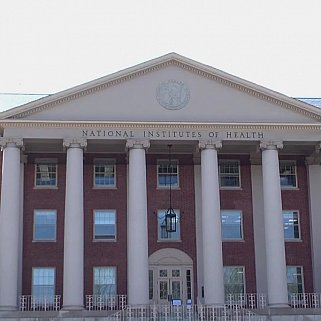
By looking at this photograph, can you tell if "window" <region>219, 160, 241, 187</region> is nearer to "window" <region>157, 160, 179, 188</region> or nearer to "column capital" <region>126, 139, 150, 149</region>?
"window" <region>157, 160, 179, 188</region>

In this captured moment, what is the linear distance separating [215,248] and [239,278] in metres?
5.53

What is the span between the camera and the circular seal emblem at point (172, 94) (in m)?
45.0

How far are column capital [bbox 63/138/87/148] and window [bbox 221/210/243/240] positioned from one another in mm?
10469

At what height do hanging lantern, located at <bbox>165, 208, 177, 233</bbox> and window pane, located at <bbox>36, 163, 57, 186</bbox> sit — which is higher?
window pane, located at <bbox>36, 163, 57, 186</bbox>

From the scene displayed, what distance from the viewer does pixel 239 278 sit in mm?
48000

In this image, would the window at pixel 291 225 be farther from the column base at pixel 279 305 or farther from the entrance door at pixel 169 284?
the entrance door at pixel 169 284

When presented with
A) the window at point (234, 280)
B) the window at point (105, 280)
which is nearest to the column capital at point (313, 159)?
the window at point (234, 280)

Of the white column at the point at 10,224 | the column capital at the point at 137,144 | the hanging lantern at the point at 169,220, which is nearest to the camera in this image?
the white column at the point at 10,224

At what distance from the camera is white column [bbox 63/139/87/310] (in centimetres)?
4200

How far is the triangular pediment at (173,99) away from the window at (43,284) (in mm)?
9524

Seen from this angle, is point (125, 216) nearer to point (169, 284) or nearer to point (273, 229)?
point (169, 284)

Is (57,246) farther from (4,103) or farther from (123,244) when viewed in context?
(4,103)

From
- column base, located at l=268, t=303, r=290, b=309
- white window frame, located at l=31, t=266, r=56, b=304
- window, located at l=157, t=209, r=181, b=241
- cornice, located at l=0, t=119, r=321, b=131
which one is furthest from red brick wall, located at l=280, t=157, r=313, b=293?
white window frame, located at l=31, t=266, r=56, b=304

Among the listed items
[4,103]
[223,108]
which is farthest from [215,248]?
[4,103]
